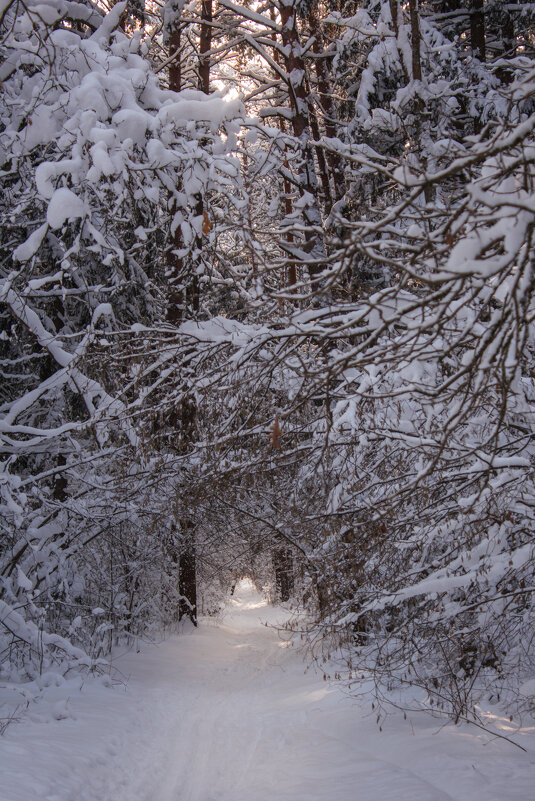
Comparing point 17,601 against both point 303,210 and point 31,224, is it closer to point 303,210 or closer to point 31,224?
point 31,224

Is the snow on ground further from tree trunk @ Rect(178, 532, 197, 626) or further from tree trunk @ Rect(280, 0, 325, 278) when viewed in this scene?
tree trunk @ Rect(280, 0, 325, 278)

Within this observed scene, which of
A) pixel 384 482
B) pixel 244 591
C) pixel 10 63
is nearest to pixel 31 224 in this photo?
pixel 10 63

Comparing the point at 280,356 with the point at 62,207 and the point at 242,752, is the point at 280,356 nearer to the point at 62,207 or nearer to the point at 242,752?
the point at 62,207

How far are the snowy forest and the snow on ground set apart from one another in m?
0.51

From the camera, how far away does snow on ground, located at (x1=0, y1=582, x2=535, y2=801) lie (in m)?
5.04

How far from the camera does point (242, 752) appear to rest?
672 cm

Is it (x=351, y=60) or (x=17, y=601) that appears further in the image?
(x=351, y=60)

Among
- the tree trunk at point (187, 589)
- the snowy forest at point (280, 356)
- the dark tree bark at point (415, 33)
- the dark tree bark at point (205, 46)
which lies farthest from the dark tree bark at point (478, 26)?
the tree trunk at point (187, 589)

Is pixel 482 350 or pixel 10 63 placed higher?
pixel 10 63

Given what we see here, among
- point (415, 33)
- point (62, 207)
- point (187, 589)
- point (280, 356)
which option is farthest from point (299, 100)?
point (187, 589)

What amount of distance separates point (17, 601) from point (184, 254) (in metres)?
4.89

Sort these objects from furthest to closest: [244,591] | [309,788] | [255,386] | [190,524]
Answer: [244,591] < [190,524] < [309,788] < [255,386]

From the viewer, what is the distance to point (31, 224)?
321 inches

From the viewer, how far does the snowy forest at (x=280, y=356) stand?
9.86 feet
